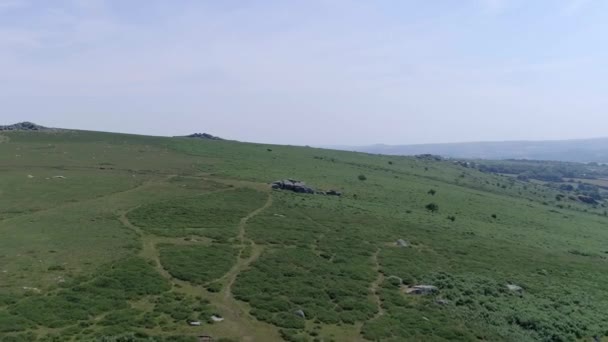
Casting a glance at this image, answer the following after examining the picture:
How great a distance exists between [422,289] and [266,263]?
1690 cm

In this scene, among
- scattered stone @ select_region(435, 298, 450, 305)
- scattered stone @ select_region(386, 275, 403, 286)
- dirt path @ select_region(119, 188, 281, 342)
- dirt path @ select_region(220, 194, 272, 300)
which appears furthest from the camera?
scattered stone @ select_region(386, 275, 403, 286)

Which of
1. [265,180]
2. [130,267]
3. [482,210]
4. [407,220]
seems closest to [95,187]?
[265,180]

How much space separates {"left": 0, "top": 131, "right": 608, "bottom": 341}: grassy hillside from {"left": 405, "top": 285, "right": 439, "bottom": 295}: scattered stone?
0.69 metres

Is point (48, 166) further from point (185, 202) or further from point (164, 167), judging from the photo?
point (185, 202)

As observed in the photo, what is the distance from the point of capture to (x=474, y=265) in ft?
193

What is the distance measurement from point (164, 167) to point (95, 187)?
97.6ft

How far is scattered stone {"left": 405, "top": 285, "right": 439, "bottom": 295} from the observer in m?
46.6

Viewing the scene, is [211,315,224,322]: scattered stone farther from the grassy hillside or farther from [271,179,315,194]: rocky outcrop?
[271,179,315,194]: rocky outcrop

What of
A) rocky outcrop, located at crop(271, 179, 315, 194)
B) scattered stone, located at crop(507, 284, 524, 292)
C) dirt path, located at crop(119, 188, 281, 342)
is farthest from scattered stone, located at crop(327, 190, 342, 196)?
scattered stone, located at crop(507, 284, 524, 292)

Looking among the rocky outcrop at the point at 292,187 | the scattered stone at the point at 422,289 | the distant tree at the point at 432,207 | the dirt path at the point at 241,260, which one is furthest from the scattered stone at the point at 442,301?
the rocky outcrop at the point at 292,187

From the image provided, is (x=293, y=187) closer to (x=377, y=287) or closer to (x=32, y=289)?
(x=377, y=287)

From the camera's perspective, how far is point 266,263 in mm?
49594

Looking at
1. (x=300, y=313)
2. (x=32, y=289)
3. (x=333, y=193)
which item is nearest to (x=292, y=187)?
(x=333, y=193)

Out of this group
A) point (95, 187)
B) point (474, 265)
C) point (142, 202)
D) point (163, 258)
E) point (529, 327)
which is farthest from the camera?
point (95, 187)
